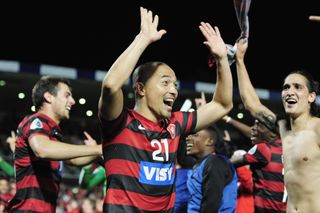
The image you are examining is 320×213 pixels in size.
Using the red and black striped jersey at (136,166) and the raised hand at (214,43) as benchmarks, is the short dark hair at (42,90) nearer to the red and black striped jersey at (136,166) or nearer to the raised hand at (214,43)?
the red and black striped jersey at (136,166)

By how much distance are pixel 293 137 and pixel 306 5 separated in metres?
16.1

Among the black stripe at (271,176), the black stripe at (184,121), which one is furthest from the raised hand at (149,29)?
the black stripe at (271,176)

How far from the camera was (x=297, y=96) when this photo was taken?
15.2ft

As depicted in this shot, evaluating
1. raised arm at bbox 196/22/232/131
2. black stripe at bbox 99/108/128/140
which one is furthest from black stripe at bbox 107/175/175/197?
raised arm at bbox 196/22/232/131

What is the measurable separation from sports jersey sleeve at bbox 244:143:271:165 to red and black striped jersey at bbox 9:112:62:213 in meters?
2.48

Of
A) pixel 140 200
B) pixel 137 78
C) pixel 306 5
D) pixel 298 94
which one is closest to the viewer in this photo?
pixel 140 200

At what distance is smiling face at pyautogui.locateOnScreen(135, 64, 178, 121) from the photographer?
12.0 ft

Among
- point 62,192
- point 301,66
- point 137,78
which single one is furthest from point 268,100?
point 137,78

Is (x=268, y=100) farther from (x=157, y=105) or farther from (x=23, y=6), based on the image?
(x=157, y=105)

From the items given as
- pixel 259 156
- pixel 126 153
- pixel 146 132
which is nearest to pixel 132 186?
pixel 126 153

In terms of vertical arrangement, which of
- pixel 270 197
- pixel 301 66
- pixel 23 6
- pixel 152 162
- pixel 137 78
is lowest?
pixel 270 197

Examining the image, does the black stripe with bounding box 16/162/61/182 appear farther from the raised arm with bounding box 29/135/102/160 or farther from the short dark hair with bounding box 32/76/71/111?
the short dark hair with bounding box 32/76/71/111

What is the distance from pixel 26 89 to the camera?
17109mm

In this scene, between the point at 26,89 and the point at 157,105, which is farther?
the point at 26,89
